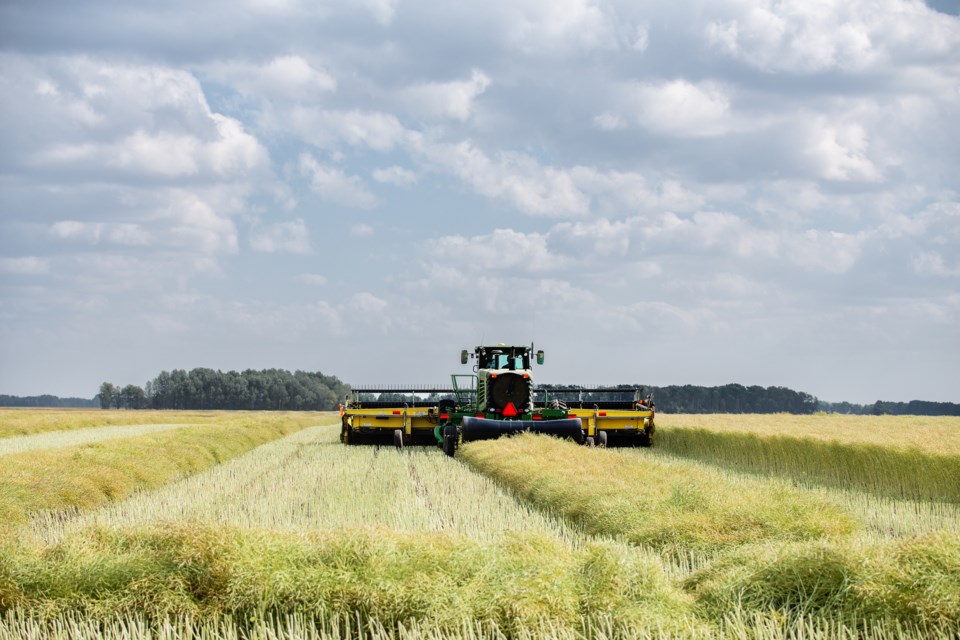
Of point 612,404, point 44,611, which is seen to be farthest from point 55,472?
point 612,404

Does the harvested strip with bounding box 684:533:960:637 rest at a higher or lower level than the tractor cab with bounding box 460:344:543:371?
lower

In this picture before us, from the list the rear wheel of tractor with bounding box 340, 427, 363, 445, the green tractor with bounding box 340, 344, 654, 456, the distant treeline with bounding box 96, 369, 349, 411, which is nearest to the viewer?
the green tractor with bounding box 340, 344, 654, 456

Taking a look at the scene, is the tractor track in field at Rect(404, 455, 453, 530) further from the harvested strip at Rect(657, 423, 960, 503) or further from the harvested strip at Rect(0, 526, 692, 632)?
the harvested strip at Rect(657, 423, 960, 503)

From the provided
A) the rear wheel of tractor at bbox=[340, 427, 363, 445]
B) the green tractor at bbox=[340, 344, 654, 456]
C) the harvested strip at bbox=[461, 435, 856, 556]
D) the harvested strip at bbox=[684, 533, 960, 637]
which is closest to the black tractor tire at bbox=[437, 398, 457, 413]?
the green tractor at bbox=[340, 344, 654, 456]

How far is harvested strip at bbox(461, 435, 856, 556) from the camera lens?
8781mm

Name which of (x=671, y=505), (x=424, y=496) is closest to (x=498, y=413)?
(x=424, y=496)

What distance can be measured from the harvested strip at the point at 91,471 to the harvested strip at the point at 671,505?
6053 mm

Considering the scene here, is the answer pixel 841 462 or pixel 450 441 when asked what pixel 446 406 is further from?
pixel 841 462

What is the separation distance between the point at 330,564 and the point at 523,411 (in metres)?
15.9

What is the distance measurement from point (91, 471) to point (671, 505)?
9.30 m

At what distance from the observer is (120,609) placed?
20.7ft

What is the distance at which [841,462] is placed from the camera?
57.0 feet

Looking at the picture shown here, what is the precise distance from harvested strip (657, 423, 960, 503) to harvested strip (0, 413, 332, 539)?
37.9 feet

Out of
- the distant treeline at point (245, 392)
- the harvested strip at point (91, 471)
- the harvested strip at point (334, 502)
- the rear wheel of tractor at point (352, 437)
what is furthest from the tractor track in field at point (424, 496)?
the distant treeline at point (245, 392)
